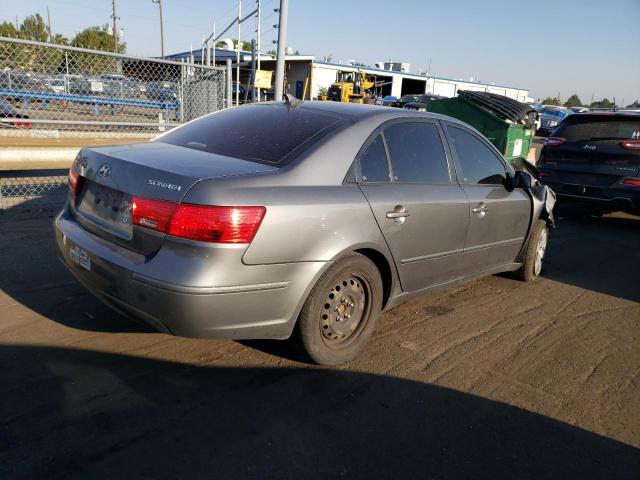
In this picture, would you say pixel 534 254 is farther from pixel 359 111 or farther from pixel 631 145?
pixel 631 145

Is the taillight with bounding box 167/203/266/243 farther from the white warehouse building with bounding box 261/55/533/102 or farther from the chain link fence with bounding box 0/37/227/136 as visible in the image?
the white warehouse building with bounding box 261/55/533/102

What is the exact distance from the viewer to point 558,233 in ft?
26.7

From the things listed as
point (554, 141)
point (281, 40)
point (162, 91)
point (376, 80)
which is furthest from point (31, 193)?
point (376, 80)

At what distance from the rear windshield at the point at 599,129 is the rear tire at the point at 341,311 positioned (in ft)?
21.2

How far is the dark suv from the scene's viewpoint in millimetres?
8023

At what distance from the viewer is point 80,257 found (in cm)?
323

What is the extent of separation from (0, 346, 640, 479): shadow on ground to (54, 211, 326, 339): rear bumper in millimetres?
404

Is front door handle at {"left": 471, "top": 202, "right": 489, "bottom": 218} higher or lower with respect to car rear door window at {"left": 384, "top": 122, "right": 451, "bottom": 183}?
lower

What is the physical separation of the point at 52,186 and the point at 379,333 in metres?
Answer: 5.88

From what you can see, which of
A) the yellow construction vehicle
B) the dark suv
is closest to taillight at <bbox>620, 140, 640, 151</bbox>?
the dark suv

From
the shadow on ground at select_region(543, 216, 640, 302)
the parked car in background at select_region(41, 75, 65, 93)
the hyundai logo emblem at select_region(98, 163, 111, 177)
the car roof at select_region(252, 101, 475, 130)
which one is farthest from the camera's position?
the parked car in background at select_region(41, 75, 65, 93)

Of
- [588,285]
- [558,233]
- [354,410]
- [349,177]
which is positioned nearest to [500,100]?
[558,233]

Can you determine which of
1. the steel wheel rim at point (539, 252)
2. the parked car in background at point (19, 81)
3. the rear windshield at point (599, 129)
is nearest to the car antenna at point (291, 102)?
the steel wheel rim at point (539, 252)

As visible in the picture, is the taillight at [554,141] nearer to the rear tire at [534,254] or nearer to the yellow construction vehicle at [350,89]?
the rear tire at [534,254]
